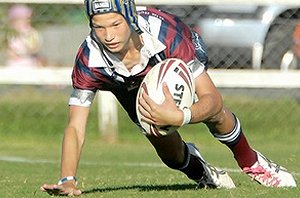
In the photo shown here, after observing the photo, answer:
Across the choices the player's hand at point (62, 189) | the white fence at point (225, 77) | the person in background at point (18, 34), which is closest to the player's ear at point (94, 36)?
the player's hand at point (62, 189)

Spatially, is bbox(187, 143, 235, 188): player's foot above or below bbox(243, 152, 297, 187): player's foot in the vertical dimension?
below

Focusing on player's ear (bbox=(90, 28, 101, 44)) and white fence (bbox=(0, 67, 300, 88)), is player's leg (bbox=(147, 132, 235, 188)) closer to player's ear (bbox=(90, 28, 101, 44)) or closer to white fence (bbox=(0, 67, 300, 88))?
player's ear (bbox=(90, 28, 101, 44))

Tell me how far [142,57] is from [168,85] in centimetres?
44

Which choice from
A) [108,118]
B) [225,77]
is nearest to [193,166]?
[225,77]

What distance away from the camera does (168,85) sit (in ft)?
21.2

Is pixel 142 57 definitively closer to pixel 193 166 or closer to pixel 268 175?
pixel 193 166

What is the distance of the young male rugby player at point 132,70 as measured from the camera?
653cm

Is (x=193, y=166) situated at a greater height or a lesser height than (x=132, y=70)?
lesser

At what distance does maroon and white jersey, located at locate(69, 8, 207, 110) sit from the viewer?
22.2 ft

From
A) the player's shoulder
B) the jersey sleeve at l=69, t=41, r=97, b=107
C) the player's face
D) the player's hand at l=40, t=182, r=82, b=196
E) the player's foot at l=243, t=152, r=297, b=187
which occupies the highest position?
the player's face

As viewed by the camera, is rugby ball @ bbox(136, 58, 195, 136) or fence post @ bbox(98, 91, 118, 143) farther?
fence post @ bbox(98, 91, 118, 143)

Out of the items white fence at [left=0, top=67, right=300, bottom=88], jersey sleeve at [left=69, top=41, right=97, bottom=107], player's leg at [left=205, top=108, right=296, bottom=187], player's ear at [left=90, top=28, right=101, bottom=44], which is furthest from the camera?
white fence at [left=0, top=67, right=300, bottom=88]

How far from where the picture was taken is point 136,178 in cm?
899

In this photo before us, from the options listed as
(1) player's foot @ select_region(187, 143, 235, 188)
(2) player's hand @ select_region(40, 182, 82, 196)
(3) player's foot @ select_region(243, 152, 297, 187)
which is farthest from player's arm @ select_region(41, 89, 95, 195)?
(3) player's foot @ select_region(243, 152, 297, 187)
